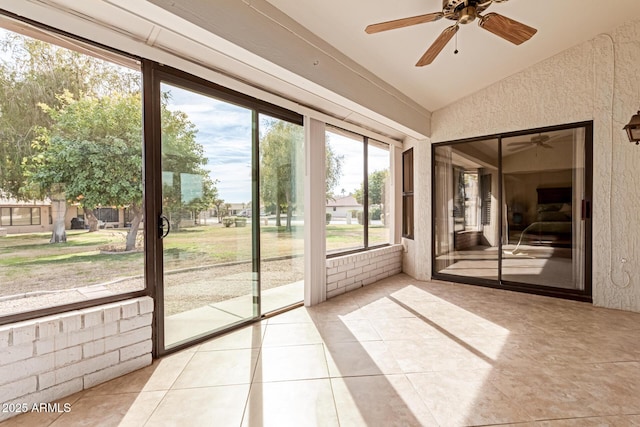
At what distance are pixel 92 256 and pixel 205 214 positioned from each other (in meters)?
0.90

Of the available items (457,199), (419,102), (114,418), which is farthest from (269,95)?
(457,199)

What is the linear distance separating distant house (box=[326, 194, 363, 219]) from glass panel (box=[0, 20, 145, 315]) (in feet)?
8.23

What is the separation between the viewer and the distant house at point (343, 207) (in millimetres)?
4309

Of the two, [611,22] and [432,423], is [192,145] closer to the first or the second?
[432,423]

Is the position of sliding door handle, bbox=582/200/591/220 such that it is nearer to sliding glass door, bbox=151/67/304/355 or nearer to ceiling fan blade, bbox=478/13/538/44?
ceiling fan blade, bbox=478/13/538/44

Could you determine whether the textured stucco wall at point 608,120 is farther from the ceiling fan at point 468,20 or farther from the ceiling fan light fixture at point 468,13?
the ceiling fan light fixture at point 468,13

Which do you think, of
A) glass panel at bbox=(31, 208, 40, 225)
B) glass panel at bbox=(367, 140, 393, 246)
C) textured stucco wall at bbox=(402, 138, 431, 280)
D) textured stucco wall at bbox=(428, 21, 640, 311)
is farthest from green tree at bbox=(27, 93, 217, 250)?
textured stucco wall at bbox=(428, 21, 640, 311)

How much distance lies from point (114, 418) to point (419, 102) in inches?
183

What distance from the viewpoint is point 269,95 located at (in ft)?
10.1

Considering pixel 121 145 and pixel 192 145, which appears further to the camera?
pixel 192 145

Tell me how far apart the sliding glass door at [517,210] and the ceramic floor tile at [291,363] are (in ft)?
9.97

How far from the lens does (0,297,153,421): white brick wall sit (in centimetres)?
175

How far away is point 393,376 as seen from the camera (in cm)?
214

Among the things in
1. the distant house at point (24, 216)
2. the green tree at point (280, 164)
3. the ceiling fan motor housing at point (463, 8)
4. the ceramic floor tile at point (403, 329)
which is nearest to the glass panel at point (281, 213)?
the green tree at point (280, 164)
